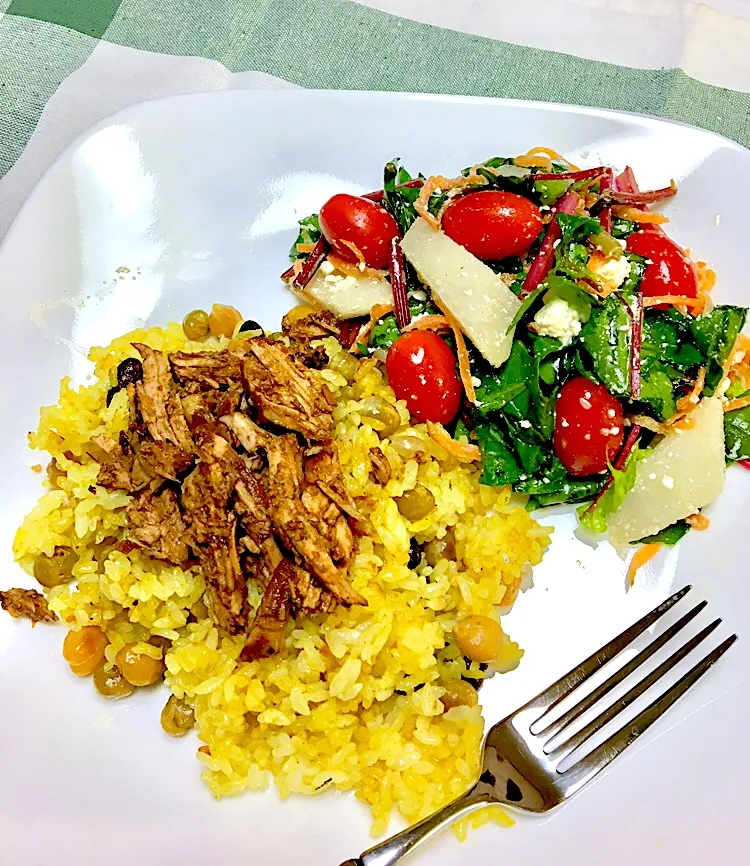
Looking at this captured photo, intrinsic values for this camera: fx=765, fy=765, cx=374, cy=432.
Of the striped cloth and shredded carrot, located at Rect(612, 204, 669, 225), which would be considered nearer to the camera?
shredded carrot, located at Rect(612, 204, 669, 225)

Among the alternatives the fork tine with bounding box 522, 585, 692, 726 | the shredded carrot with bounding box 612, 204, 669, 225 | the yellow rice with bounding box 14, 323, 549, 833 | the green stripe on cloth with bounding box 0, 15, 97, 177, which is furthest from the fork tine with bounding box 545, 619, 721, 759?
the green stripe on cloth with bounding box 0, 15, 97, 177

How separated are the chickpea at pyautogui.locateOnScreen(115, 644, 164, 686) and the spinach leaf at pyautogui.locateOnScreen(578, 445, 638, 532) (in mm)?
1650

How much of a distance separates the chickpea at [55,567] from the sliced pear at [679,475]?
6.68ft

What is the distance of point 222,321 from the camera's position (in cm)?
319

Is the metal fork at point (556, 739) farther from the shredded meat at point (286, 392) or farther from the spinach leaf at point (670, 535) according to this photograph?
the shredded meat at point (286, 392)

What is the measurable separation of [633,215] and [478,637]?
1.84 metres

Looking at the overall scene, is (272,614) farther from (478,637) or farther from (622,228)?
(622,228)

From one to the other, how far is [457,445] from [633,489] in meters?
0.66

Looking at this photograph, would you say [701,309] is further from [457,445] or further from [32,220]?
[32,220]

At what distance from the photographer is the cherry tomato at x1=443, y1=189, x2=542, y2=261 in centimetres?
288

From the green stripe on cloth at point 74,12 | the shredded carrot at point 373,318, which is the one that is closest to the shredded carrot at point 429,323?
the shredded carrot at point 373,318

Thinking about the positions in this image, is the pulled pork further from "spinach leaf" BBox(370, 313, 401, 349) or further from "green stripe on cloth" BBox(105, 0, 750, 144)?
"green stripe on cloth" BBox(105, 0, 750, 144)

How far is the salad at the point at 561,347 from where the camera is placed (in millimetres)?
2805

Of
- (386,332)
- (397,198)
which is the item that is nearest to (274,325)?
(386,332)
